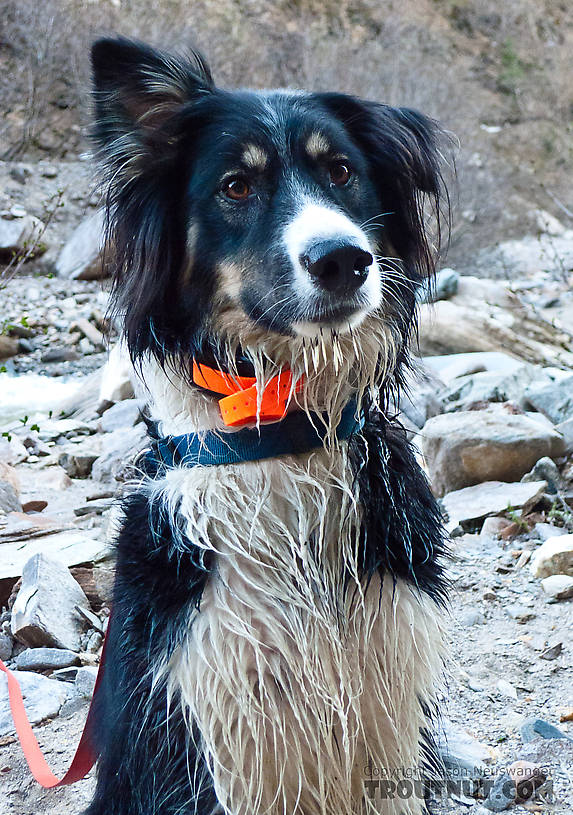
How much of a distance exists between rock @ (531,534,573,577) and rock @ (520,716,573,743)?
3.30 feet

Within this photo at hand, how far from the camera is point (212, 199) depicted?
2072 mm

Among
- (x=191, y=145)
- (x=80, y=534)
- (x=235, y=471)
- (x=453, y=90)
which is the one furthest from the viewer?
(x=453, y=90)

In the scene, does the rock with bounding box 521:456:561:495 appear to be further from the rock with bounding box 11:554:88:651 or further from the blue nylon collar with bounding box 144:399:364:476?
the blue nylon collar with bounding box 144:399:364:476

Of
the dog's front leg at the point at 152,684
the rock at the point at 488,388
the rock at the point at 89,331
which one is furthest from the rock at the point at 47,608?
the rock at the point at 89,331

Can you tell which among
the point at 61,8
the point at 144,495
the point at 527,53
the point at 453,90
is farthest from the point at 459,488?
the point at 527,53

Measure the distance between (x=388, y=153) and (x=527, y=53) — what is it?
25257 mm

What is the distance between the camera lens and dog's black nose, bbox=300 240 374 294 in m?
1.83

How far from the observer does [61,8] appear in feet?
54.6

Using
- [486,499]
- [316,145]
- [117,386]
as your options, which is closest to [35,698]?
[316,145]

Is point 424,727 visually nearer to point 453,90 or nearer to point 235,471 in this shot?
point 235,471

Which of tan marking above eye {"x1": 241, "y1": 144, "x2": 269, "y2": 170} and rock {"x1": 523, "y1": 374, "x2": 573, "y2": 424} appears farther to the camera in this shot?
rock {"x1": 523, "y1": 374, "x2": 573, "y2": 424}

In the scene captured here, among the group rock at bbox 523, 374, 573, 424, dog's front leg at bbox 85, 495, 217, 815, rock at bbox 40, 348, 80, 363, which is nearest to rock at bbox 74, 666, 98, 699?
dog's front leg at bbox 85, 495, 217, 815

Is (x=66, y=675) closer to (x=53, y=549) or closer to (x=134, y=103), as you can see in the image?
(x=53, y=549)

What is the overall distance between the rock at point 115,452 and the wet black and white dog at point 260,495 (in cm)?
304
